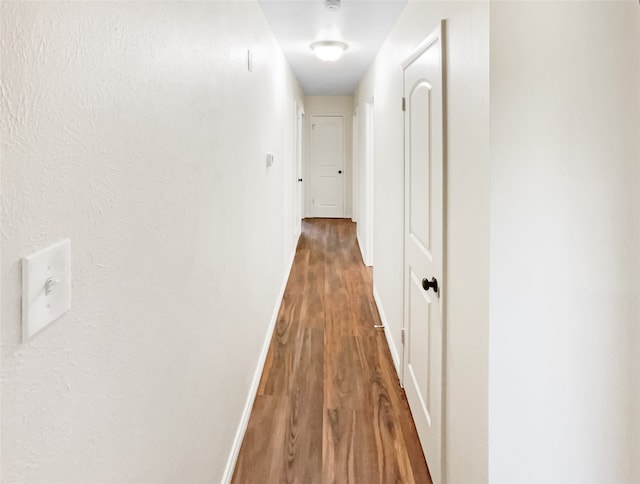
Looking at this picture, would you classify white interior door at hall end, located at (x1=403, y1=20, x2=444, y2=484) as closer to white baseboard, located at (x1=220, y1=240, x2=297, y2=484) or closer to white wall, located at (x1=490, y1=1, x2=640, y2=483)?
white wall, located at (x1=490, y1=1, x2=640, y2=483)

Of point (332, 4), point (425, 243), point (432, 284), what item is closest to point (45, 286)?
point (432, 284)

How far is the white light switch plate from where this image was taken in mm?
623

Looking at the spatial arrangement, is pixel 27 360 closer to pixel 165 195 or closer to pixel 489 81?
pixel 165 195

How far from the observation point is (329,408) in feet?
8.13

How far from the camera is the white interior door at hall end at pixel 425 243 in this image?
1.81 metres

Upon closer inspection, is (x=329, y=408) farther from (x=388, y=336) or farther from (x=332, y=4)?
(x=332, y=4)

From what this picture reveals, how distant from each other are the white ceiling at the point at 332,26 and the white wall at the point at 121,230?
3.49 feet

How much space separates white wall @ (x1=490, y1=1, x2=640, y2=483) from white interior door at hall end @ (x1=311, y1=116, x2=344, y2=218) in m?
7.31

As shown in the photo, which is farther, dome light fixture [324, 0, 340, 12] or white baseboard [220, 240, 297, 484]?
dome light fixture [324, 0, 340, 12]

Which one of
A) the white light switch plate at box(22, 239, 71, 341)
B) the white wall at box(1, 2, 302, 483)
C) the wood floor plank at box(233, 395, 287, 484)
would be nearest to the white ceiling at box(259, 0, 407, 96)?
the white wall at box(1, 2, 302, 483)

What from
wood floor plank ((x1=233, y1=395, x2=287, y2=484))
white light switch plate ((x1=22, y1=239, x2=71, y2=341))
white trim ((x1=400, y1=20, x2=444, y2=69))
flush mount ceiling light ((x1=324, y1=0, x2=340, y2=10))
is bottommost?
wood floor plank ((x1=233, y1=395, x2=287, y2=484))

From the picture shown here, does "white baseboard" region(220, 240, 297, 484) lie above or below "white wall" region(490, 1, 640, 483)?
below

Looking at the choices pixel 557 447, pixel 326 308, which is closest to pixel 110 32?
pixel 557 447

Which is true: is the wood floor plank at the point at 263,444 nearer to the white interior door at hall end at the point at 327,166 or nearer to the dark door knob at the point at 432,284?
the dark door knob at the point at 432,284
